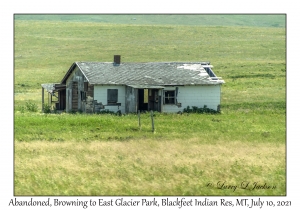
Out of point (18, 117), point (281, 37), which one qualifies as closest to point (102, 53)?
point (281, 37)

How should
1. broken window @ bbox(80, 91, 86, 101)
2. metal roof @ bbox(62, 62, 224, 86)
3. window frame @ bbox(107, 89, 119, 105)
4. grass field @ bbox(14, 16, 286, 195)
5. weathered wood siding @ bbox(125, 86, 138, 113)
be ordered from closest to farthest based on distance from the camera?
grass field @ bbox(14, 16, 286, 195), weathered wood siding @ bbox(125, 86, 138, 113), window frame @ bbox(107, 89, 119, 105), metal roof @ bbox(62, 62, 224, 86), broken window @ bbox(80, 91, 86, 101)

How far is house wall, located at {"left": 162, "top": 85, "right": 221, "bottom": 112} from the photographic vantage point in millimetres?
38938

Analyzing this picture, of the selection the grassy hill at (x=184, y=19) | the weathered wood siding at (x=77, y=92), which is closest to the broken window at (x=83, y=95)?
the weathered wood siding at (x=77, y=92)

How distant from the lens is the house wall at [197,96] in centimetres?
3894

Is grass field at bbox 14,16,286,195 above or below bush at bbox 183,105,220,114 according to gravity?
below

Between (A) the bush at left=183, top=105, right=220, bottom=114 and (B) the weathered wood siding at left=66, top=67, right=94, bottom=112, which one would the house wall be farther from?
(B) the weathered wood siding at left=66, top=67, right=94, bottom=112

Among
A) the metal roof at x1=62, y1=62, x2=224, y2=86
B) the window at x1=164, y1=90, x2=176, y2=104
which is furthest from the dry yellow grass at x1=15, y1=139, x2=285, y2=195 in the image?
the metal roof at x1=62, y1=62, x2=224, y2=86

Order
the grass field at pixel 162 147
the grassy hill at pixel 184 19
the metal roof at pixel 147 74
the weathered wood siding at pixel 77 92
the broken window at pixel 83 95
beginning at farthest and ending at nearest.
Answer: the grassy hill at pixel 184 19
the broken window at pixel 83 95
the metal roof at pixel 147 74
the weathered wood siding at pixel 77 92
the grass field at pixel 162 147

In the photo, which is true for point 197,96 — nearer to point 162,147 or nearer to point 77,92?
point 77,92

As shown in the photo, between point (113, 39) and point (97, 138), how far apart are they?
64177 millimetres

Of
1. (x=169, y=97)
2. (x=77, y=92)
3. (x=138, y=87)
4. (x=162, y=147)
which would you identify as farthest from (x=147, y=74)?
(x=162, y=147)

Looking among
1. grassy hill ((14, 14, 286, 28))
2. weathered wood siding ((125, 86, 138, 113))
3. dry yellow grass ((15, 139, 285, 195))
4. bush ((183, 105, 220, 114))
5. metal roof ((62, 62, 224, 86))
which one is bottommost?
dry yellow grass ((15, 139, 285, 195))

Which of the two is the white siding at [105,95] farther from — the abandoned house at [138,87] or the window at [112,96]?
the window at [112,96]

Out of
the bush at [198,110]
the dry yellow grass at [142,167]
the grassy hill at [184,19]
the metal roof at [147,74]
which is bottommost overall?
the dry yellow grass at [142,167]
